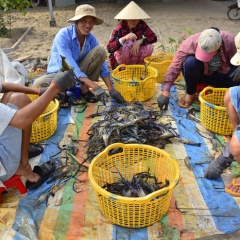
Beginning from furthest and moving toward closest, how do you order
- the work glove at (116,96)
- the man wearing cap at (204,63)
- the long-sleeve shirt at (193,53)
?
the work glove at (116,96) < the long-sleeve shirt at (193,53) < the man wearing cap at (204,63)

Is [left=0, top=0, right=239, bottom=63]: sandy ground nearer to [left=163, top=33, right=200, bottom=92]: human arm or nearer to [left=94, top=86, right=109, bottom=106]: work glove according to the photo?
[left=163, top=33, right=200, bottom=92]: human arm

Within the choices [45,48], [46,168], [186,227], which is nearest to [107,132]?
[46,168]

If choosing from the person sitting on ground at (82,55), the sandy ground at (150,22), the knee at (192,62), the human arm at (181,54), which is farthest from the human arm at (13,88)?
the sandy ground at (150,22)

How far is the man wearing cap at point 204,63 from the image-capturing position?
9.58ft

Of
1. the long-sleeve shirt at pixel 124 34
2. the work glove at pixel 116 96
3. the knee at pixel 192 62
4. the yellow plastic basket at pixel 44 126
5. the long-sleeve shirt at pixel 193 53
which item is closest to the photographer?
the yellow plastic basket at pixel 44 126

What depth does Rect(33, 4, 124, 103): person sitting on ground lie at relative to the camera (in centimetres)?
339

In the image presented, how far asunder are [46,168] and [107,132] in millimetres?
639

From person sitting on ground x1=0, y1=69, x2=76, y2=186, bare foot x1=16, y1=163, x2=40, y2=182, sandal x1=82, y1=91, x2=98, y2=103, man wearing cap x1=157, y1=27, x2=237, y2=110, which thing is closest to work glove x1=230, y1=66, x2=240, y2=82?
man wearing cap x1=157, y1=27, x2=237, y2=110

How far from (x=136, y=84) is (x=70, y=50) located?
0.91 meters

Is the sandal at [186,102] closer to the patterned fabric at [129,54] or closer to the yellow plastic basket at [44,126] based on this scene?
the patterned fabric at [129,54]

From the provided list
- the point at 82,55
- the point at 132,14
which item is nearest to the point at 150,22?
the point at 132,14

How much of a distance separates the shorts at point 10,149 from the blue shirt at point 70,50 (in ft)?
5.00

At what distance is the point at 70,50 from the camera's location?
3.55 m

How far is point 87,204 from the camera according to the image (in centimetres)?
216
